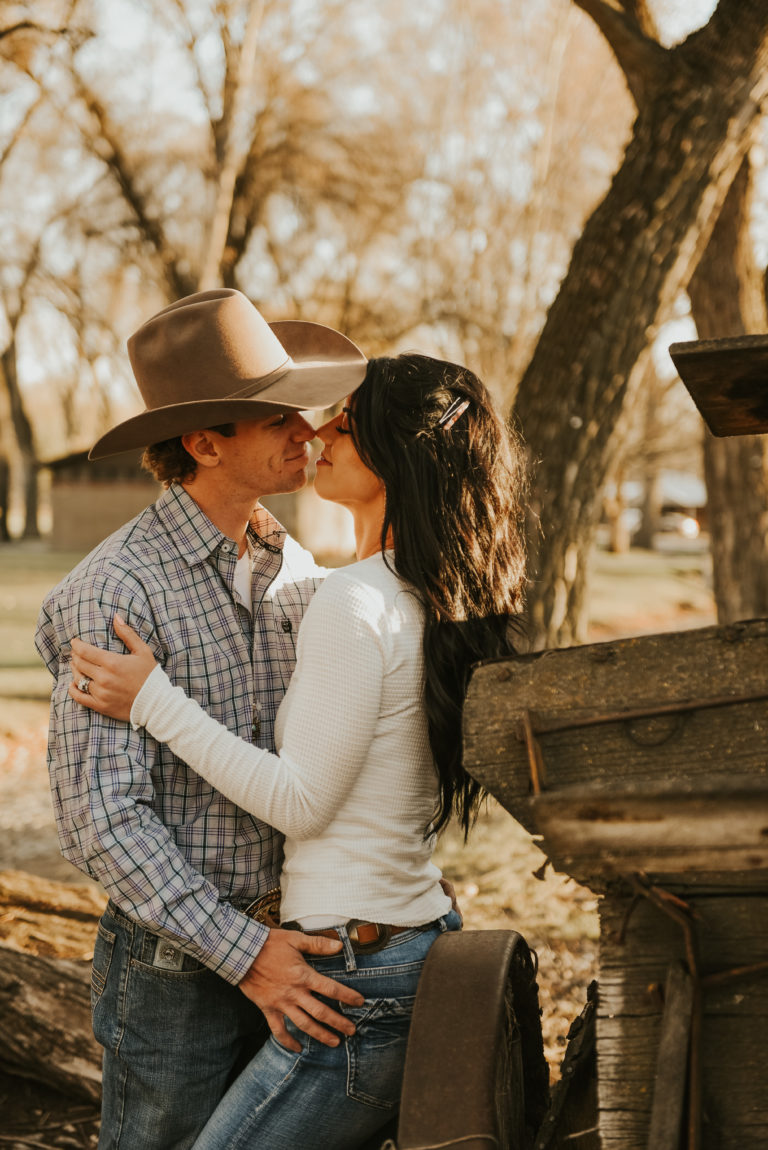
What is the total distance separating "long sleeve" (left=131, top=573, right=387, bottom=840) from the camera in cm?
190

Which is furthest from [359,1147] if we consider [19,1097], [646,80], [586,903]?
[646,80]

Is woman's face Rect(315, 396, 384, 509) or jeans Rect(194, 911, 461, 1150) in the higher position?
woman's face Rect(315, 396, 384, 509)

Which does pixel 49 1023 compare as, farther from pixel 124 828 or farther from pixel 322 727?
pixel 322 727

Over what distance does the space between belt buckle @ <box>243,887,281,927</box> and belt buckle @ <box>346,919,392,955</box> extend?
245 mm

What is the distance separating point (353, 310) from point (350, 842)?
23102 millimetres

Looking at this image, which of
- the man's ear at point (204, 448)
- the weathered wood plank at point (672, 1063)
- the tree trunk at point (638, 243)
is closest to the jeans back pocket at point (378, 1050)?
the weathered wood plank at point (672, 1063)

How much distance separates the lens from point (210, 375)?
94.1 inches

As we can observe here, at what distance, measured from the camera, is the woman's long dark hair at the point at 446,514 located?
1.99 m

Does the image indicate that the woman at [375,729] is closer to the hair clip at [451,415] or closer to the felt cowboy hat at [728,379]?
the hair clip at [451,415]

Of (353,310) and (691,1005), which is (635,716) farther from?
(353,310)

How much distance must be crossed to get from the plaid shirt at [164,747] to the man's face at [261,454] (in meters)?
0.13

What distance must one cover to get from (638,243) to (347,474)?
3.09 m

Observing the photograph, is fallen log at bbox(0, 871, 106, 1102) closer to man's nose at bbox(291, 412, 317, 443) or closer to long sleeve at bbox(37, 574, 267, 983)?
long sleeve at bbox(37, 574, 267, 983)

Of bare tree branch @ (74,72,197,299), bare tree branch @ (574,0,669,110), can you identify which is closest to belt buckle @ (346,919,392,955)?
bare tree branch @ (574,0,669,110)
